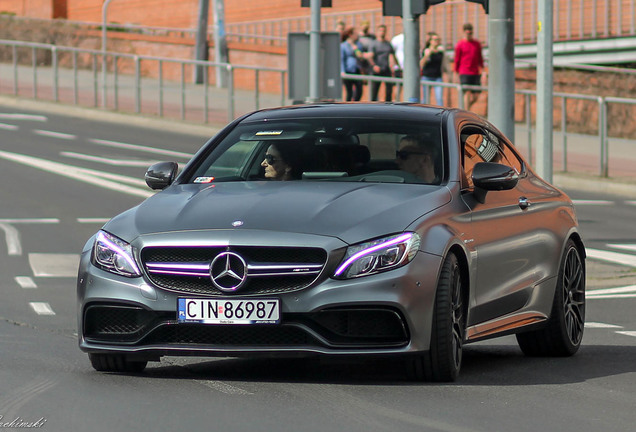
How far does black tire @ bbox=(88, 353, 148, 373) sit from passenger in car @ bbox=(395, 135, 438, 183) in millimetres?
1721

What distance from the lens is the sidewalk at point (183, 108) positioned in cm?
2584

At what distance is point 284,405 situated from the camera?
291 inches

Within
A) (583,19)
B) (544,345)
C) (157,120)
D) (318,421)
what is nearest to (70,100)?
(157,120)

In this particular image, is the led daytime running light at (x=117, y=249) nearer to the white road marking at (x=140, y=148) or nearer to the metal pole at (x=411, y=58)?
the metal pole at (x=411, y=58)

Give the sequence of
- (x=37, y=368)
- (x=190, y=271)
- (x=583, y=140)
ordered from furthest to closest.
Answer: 1. (x=583, y=140)
2. (x=37, y=368)
3. (x=190, y=271)

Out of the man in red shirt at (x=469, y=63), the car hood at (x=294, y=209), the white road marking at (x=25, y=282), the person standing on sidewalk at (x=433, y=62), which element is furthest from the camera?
the person standing on sidewalk at (x=433, y=62)

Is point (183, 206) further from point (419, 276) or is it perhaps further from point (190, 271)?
point (419, 276)

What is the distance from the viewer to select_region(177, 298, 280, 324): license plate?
7758 mm

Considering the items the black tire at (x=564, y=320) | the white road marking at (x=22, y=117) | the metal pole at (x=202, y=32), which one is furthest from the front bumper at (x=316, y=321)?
the metal pole at (x=202, y=32)

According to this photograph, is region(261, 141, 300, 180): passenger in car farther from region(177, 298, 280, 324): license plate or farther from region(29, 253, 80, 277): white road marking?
region(29, 253, 80, 277): white road marking

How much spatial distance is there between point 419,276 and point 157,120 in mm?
27447

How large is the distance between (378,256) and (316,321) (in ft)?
1.36

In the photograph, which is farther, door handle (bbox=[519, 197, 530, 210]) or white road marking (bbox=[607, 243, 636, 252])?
white road marking (bbox=[607, 243, 636, 252])

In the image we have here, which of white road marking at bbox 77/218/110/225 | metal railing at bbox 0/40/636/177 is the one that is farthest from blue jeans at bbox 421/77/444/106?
white road marking at bbox 77/218/110/225
